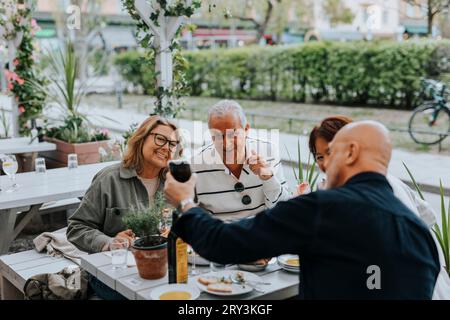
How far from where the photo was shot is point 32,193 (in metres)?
3.79

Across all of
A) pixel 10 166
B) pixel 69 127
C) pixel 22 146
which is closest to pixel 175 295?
pixel 10 166

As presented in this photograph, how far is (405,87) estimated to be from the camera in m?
12.8

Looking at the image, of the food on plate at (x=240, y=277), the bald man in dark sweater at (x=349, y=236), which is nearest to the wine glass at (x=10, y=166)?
the food on plate at (x=240, y=277)

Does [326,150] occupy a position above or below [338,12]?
below

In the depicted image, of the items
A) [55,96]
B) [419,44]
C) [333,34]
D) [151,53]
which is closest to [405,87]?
[419,44]

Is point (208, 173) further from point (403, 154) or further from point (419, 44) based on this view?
point (419, 44)

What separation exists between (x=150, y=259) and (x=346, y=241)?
0.84m

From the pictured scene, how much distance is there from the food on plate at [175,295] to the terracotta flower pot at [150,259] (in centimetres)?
16

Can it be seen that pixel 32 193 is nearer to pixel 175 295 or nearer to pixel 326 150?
pixel 175 295

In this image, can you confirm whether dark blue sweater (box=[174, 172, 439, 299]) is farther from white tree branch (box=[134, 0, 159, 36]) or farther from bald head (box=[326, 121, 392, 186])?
white tree branch (box=[134, 0, 159, 36])

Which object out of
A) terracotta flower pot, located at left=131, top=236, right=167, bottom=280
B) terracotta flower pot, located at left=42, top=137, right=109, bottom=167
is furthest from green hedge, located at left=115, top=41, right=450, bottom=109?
terracotta flower pot, located at left=131, top=236, right=167, bottom=280

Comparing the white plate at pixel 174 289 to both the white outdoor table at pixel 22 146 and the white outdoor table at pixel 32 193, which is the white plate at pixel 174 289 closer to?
the white outdoor table at pixel 32 193

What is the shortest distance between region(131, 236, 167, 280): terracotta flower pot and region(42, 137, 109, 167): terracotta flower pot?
3.72m

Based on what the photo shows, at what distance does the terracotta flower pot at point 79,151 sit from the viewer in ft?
18.9
